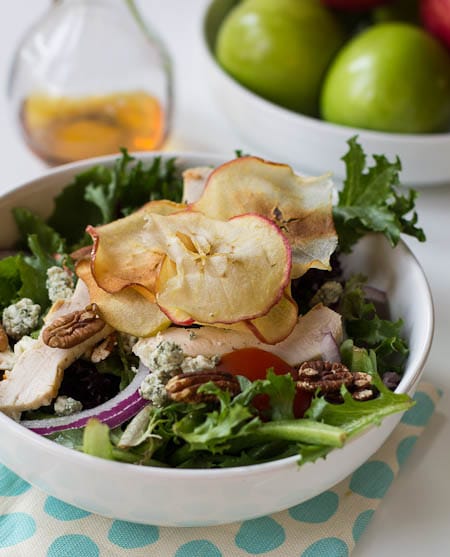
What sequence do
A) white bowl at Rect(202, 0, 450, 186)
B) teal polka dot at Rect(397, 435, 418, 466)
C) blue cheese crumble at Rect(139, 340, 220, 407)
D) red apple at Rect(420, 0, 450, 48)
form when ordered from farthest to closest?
red apple at Rect(420, 0, 450, 48) → white bowl at Rect(202, 0, 450, 186) → teal polka dot at Rect(397, 435, 418, 466) → blue cheese crumble at Rect(139, 340, 220, 407)

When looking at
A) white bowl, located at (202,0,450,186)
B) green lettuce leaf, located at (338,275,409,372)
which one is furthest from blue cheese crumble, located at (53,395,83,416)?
white bowl, located at (202,0,450,186)

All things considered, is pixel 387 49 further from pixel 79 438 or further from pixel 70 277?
pixel 79 438

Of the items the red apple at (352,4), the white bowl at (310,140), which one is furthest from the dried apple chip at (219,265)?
the red apple at (352,4)

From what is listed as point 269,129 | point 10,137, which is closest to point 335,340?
point 269,129

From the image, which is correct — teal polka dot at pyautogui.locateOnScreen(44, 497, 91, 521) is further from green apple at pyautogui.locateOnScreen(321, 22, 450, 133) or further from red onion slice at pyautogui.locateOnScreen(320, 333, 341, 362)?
green apple at pyautogui.locateOnScreen(321, 22, 450, 133)

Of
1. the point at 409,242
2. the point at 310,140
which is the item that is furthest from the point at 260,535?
the point at 310,140

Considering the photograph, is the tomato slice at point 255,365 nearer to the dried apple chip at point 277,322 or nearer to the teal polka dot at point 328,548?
the dried apple chip at point 277,322

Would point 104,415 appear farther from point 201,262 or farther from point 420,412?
point 420,412
